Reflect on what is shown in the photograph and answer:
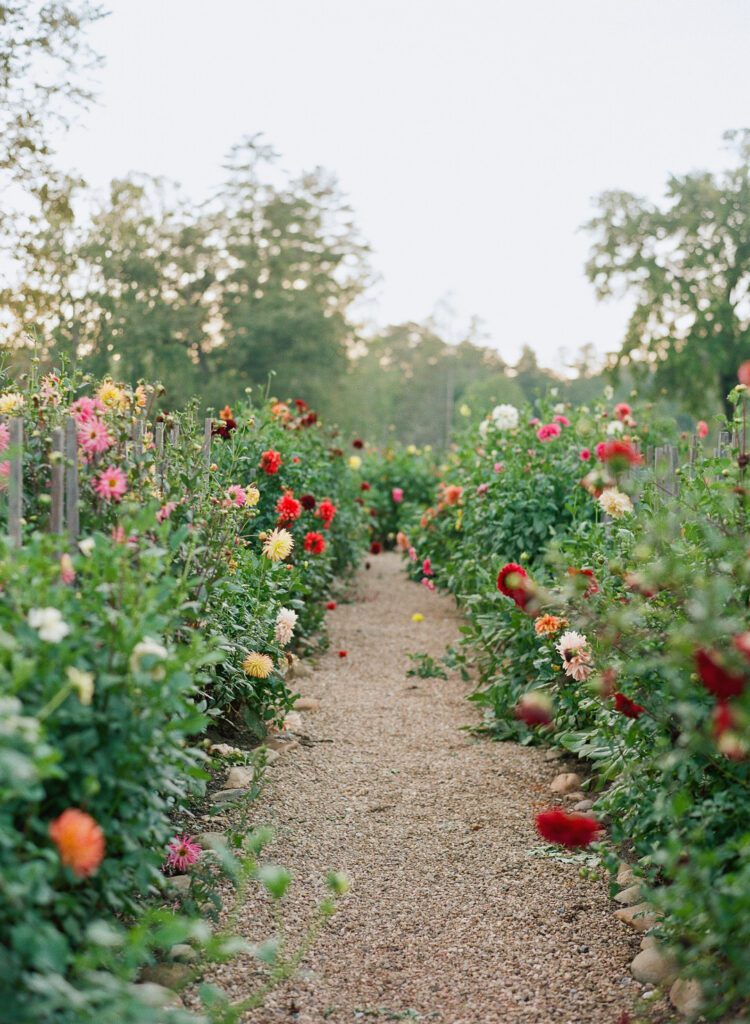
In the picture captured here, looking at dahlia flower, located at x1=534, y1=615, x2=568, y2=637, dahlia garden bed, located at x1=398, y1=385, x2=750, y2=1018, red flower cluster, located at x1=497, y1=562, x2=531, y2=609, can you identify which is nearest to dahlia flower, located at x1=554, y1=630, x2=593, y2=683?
dahlia garden bed, located at x1=398, y1=385, x2=750, y2=1018

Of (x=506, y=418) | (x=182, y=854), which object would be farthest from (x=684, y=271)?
(x=182, y=854)

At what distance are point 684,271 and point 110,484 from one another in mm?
24384

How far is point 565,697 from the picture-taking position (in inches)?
136

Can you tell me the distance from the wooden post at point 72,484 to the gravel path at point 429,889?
45.4 inches

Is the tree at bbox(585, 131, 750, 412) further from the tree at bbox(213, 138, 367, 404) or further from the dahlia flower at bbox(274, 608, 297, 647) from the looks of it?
the dahlia flower at bbox(274, 608, 297, 647)

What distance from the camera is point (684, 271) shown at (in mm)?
24047

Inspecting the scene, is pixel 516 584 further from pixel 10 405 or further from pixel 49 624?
pixel 10 405

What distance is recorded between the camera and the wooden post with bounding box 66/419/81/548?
7.29 ft

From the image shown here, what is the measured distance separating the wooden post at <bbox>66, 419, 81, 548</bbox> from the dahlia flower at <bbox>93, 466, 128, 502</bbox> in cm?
14

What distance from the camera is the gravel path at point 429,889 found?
7.11 feet

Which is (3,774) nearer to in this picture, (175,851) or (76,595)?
(76,595)

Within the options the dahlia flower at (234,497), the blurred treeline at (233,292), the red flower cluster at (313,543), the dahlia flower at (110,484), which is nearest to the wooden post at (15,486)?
the dahlia flower at (110,484)

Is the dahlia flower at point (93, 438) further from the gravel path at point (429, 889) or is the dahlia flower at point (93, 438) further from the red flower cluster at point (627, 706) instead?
the red flower cluster at point (627, 706)

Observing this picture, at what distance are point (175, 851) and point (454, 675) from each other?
2954mm
